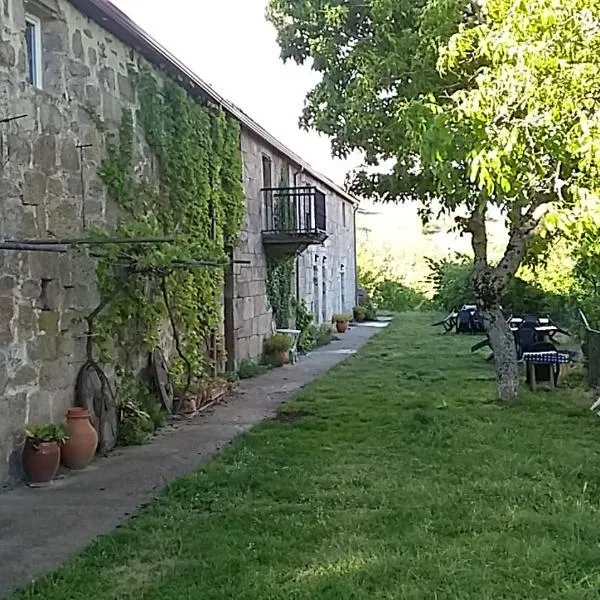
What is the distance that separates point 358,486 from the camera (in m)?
6.11

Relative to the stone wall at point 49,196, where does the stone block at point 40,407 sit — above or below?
below

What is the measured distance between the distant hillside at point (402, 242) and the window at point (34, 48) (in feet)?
82.7

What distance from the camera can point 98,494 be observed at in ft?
20.2

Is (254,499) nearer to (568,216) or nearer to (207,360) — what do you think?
(568,216)

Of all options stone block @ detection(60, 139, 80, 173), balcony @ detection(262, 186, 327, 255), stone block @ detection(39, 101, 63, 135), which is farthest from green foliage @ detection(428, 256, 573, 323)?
stone block @ detection(39, 101, 63, 135)

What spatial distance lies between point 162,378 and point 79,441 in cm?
246

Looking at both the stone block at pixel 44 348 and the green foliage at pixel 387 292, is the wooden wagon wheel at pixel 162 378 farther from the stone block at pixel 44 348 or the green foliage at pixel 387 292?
the green foliage at pixel 387 292

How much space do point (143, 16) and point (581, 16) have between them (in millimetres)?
4815

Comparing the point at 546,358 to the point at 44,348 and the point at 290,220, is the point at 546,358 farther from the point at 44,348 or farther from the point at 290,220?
the point at 44,348

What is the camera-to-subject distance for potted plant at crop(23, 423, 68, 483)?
21.1 feet

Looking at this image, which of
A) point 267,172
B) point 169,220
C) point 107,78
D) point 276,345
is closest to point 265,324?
point 276,345

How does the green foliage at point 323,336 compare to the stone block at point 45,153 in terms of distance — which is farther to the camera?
the green foliage at point 323,336

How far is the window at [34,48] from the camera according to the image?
23.0ft

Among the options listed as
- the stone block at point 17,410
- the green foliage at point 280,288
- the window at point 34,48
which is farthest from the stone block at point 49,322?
the green foliage at point 280,288
